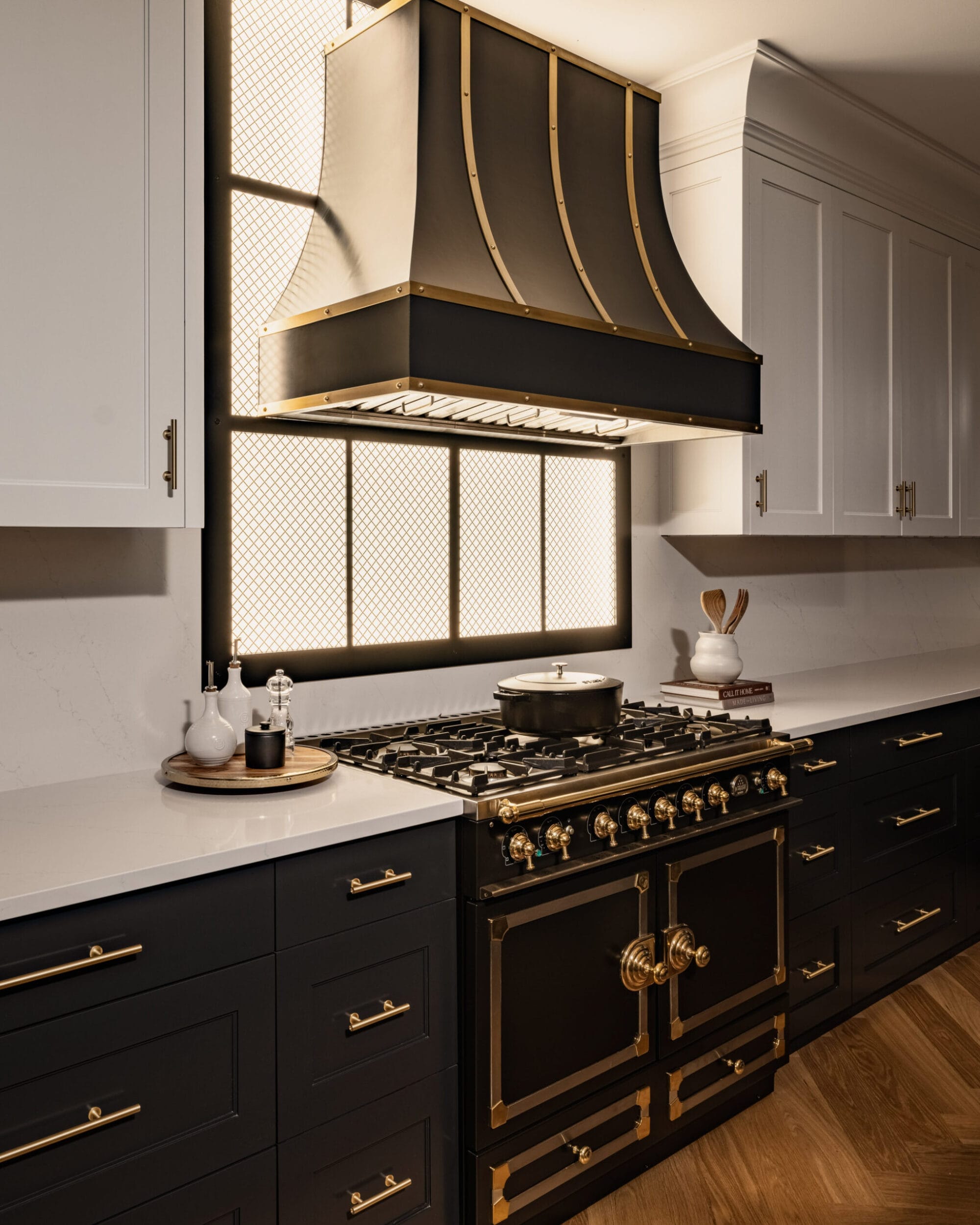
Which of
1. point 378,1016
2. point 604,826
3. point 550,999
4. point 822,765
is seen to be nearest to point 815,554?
point 822,765

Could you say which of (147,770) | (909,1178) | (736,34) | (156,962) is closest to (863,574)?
(736,34)

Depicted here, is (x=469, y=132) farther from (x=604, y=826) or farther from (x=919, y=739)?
(x=919, y=739)

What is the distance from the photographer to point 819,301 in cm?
312

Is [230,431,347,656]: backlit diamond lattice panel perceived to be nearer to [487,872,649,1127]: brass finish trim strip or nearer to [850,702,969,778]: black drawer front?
[487,872,649,1127]: brass finish trim strip

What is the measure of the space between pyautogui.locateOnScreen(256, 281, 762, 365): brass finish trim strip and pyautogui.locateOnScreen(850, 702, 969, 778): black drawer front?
3.96 ft

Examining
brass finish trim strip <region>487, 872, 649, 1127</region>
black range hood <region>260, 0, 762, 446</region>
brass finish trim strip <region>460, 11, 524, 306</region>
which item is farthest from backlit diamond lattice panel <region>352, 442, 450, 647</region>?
brass finish trim strip <region>487, 872, 649, 1127</region>

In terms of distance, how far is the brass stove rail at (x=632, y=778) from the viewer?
1882mm

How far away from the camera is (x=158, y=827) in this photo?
168 centimetres

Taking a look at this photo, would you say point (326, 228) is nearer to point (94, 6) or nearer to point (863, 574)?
point (94, 6)

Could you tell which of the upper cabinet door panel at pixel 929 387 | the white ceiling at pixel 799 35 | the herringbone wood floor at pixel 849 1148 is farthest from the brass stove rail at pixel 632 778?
the white ceiling at pixel 799 35

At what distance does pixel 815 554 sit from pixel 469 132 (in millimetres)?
2292

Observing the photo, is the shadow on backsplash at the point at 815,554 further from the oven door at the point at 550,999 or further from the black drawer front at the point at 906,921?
the oven door at the point at 550,999

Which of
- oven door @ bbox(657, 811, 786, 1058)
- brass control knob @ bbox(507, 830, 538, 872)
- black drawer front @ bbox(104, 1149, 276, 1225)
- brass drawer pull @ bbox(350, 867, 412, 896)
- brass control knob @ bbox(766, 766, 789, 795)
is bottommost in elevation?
black drawer front @ bbox(104, 1149, 276, 1225)

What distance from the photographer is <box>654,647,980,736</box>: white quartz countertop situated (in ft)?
9.17
